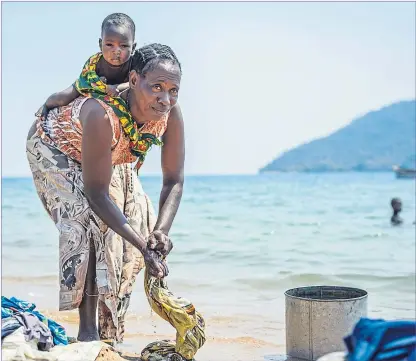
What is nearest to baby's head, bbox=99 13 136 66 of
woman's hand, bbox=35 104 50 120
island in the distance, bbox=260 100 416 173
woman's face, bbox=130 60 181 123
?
woman's face, bbox=130 60 181 123

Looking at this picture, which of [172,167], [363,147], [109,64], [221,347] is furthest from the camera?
[363,147]

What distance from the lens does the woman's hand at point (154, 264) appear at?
347 centimetres

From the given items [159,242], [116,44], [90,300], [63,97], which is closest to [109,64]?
[116,44]

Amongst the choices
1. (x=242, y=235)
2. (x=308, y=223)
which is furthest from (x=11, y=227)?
(x=308, y=223)

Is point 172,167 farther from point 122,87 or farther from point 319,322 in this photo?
point 319,322

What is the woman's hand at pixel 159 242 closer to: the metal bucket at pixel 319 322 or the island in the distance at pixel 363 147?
the metal bucket at pixel 319 322

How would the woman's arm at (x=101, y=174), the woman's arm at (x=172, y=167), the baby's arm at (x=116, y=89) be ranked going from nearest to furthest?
1. the woman's arm at (x=101, y=174)
2. the baby's arm at (x=116, y=89)
3. the woman's arm at (x=172, y=167)

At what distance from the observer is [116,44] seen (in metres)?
3.73

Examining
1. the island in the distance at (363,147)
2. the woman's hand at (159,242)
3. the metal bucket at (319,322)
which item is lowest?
the island in the distance at (363,147)

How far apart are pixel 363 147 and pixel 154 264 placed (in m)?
103

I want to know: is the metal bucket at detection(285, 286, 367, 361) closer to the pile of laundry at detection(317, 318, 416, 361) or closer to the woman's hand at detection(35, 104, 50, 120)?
the pile of laundry at detection(317, 318, 416, 361)

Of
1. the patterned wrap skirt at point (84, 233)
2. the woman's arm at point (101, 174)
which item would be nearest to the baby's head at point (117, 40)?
the woman's arm at point (101, 174)

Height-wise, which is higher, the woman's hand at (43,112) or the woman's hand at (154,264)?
the woman's hand at (43,112)

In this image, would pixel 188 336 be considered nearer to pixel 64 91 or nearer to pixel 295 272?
pixel 64 91
